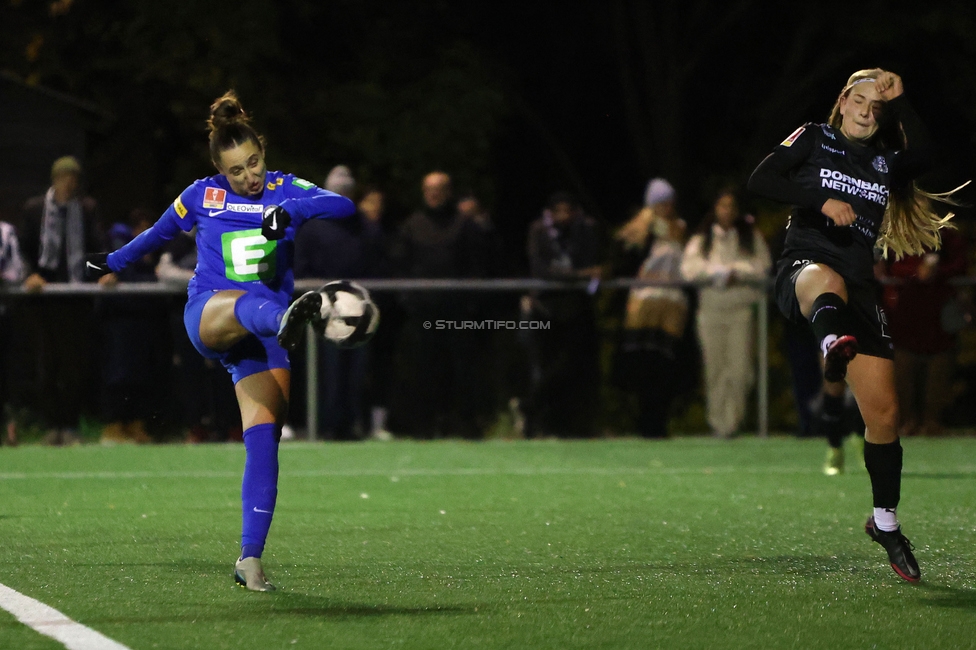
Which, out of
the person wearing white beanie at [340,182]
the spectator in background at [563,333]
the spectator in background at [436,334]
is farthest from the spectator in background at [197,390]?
the spectator in background at [563,333]

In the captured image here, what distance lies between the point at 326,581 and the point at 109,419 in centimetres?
756

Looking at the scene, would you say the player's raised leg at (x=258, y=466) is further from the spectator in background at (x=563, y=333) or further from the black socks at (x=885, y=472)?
the spectator in background at (x=563, y=333)

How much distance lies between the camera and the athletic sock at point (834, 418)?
11.5m

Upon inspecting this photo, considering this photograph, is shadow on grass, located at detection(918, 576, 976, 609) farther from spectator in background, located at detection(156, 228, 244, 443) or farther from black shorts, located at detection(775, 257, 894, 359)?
spectator in background, located at detection(156, 228, 244, 443)

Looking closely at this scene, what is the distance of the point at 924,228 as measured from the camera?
7.86m

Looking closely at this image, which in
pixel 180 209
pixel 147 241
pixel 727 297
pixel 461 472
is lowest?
pixel 461 472

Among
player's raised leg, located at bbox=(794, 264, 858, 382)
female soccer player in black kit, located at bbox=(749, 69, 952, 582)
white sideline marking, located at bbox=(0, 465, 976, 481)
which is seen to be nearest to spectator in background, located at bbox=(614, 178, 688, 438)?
white sideline marking, located at bbox=(0, 465, 976, 481)

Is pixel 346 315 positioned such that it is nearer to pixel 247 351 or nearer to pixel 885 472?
pixel 247 351

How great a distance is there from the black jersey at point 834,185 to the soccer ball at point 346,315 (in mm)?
1915

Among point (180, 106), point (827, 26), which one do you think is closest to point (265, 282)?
point (180, 106)

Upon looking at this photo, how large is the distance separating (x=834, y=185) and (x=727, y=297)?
719 centimetres

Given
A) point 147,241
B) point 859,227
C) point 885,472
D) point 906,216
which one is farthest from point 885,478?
point 147,241

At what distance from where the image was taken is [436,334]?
14.4 metres

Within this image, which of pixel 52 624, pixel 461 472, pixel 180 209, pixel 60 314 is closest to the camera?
pixel 52 624
